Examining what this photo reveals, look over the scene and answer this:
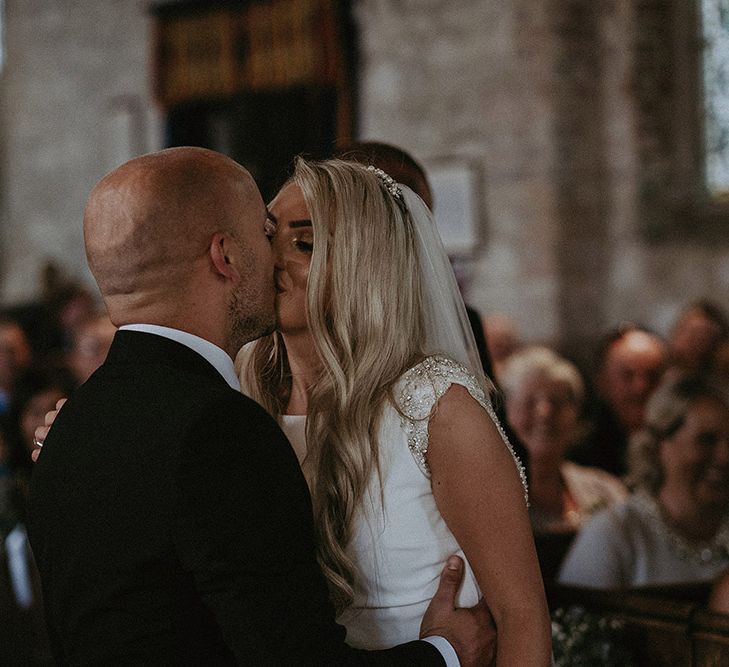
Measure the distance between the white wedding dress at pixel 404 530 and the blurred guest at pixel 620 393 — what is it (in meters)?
4.36

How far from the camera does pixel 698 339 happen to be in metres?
7.33

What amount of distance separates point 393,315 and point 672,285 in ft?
22.0

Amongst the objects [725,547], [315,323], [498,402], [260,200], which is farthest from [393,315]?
[725,547]

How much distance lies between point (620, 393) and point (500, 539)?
4.99m

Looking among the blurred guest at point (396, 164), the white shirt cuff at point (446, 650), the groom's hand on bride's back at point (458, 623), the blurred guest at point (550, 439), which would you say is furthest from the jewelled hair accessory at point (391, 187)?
the blurred guest at point (550, 439)

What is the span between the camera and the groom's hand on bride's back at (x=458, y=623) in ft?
6.64

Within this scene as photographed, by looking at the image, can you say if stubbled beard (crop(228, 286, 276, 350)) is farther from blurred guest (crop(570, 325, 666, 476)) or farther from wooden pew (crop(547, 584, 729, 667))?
blurred guest (crop(570, 325, 666, 476))

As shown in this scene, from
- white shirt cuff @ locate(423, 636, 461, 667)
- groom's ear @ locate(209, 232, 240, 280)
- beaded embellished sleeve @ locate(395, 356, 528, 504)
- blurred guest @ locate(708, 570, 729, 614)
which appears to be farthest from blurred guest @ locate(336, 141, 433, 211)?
blurred guest @ locate(708, 570, 729, 614)

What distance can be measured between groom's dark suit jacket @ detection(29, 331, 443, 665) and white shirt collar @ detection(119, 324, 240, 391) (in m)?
0.01

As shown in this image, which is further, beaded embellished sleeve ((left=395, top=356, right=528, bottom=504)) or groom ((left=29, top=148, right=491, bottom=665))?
beaded embellished sleeve ((left=395, top=356, right=528, bottom=504))

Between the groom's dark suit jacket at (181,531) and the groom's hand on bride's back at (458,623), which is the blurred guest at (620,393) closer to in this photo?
the groom's hand on bride's back at (458,623)

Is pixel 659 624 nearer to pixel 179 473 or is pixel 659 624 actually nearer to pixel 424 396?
pixel 424 396

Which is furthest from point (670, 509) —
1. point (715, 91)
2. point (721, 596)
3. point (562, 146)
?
point (715, 91)

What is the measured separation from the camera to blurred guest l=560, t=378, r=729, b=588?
3752mm
